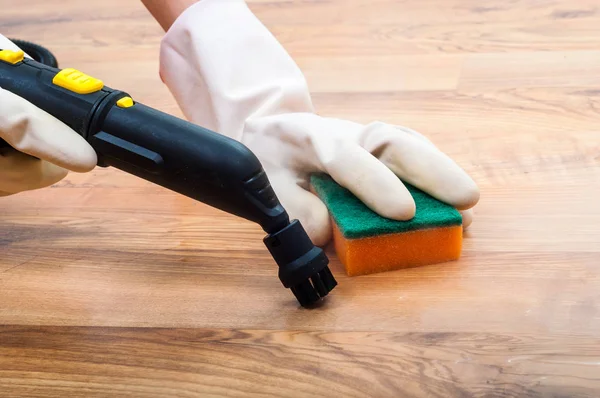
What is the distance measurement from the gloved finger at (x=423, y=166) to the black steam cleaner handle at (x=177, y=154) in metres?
0.16

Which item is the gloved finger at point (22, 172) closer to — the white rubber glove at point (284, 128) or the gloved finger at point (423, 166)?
the white rubber glove at point (284, 128)

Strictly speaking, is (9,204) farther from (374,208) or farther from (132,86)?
(374,208)

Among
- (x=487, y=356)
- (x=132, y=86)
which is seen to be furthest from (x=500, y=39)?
(x=487, y=356)

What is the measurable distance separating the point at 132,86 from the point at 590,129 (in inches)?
29.7

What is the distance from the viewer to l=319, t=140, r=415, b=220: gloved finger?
82cm

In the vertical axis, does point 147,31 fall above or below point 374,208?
below

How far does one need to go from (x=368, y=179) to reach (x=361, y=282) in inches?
4.4

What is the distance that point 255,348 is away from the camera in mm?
765

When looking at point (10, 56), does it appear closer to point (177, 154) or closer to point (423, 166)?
point (177, 154)

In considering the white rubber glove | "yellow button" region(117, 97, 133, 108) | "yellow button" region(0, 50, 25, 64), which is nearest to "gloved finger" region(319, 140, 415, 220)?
the white rubber glove

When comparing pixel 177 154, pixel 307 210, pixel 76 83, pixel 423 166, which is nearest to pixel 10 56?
pixel 76 83

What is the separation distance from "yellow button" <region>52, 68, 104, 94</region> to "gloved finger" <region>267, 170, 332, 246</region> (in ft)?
0.79

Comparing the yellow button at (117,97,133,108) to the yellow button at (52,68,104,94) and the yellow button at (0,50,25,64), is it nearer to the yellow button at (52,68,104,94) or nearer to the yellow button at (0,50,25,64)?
the yellow button at (52,68,104,94)

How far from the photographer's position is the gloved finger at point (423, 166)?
2.78 ft
